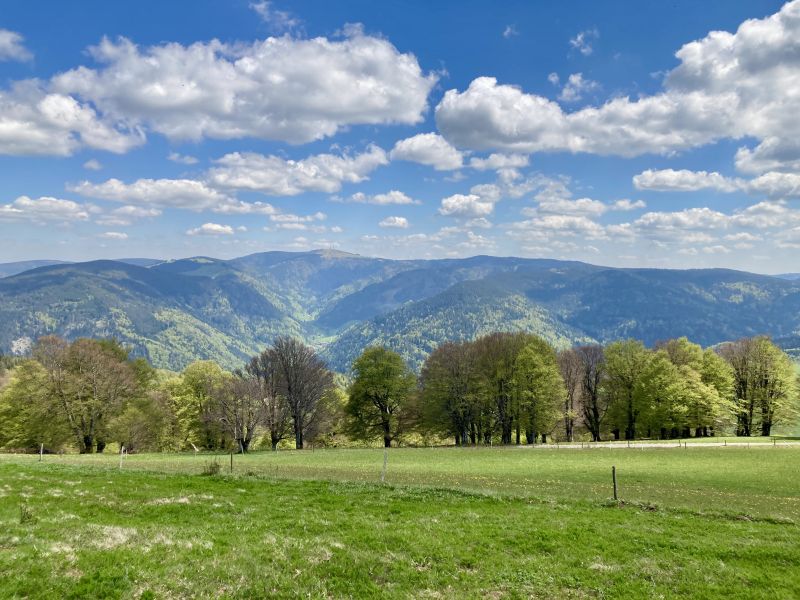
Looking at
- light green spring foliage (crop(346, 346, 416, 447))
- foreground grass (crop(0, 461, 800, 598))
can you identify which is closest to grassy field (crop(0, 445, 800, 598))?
foreground grass (crop(0, 461, 800, 598))

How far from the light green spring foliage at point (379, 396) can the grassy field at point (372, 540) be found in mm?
47213

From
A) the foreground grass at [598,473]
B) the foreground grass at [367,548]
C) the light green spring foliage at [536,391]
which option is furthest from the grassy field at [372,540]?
the light green spring foliage at [536,391]

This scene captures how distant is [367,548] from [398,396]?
62492 millimetres

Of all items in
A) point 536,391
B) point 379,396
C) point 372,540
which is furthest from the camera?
point 379,396

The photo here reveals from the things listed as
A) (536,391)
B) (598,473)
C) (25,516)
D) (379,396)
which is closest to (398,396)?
(379,396)

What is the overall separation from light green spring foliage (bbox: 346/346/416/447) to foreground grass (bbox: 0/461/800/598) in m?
53.0

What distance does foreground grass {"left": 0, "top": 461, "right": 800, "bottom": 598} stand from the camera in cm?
1176

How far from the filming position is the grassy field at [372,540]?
11898 mm

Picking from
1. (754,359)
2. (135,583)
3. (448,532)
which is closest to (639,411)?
(754,359)

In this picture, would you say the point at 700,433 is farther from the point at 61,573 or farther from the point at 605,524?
the point at 61,573

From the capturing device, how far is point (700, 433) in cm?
8362

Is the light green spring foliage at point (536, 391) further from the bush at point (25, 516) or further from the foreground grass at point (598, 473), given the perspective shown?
the bush at point (25, 516)

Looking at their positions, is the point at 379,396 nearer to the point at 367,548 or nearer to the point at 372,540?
the point at 372,540

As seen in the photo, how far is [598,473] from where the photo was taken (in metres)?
37.2
